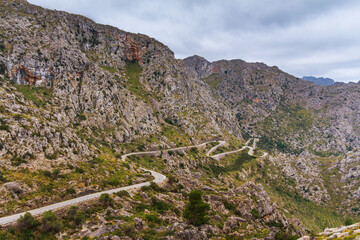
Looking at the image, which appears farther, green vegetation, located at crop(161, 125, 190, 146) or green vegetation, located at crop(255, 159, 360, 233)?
green vegetation, located at crop(161, 125, 190, 146)

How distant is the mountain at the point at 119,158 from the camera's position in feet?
130

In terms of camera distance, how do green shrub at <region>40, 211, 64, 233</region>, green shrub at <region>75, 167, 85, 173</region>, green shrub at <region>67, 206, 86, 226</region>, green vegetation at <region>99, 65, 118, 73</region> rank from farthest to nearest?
green vegetation at <region>99, 65, 118, 73</region>, green shrub at <region>75, 167, 85, 173</region>, green shrub at <region>67, 206, 86, 226</region>, green shrub at <region>40, 211, 64, 233</region>

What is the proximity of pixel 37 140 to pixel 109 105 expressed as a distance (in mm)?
77436

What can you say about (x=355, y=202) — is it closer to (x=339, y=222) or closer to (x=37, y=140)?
(x=339, y=222)

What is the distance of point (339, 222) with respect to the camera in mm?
113188

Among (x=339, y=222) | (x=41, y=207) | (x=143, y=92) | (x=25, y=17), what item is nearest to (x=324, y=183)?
(x=339, y=222)

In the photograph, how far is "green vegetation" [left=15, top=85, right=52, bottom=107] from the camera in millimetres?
94975

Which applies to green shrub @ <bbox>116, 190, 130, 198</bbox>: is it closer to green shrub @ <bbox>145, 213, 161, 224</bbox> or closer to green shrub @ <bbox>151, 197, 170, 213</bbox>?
green shrub @ <bbox>151, 197, 170, 213</bbox>

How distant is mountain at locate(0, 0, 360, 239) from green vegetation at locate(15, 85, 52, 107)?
708 millimetres

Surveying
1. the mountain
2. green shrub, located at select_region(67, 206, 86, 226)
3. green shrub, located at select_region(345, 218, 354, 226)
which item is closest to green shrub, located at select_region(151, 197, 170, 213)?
the mountain

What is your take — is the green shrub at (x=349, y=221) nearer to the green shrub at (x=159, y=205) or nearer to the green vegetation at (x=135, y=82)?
the green shrub at (x=159, y=205)

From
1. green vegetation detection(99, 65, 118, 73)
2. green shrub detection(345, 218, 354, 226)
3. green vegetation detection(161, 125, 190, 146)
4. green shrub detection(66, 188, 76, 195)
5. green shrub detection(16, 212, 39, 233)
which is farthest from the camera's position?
green vegetation detection(99, 65, 118, 73)

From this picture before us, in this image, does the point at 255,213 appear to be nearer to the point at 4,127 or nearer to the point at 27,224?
the point at 27,224

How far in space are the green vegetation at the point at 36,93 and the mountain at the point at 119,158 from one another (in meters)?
0.71
